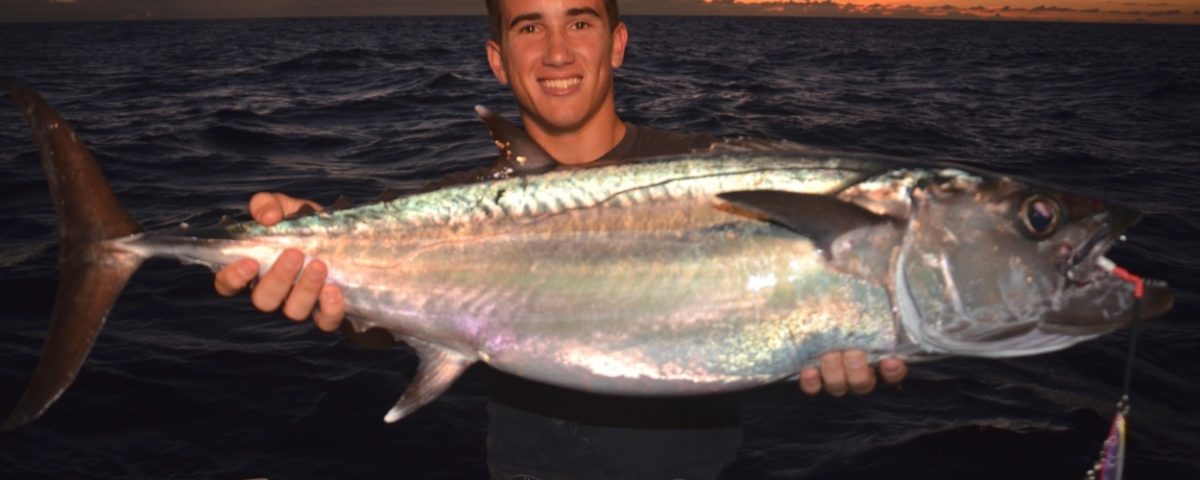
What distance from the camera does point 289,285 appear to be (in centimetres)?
290

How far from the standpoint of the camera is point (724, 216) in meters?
2.62

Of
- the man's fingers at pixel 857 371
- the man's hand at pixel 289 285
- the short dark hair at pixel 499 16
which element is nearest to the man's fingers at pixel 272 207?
the man's hand at pixel 289 285

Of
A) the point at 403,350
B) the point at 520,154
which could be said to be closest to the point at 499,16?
the point at 520,154

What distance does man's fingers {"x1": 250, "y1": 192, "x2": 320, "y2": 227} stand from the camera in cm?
294

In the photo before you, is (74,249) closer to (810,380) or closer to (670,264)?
(670,264)

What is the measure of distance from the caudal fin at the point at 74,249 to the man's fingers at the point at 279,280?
1.31 feet

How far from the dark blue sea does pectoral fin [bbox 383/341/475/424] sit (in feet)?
8.04

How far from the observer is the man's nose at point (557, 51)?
137 inches

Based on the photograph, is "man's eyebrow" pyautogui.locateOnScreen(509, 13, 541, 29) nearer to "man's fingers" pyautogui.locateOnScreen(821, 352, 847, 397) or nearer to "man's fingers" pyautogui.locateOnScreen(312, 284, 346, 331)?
"man's fingers" pyautogui.locateOnScreen(312, 284, 346, 331)

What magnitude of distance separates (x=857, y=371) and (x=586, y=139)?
1.58m

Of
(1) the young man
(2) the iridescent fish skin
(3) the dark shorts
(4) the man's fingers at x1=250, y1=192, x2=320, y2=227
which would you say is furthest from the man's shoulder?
(4) the man's fingers at x1=250, y1=192, x2=320, y2=227

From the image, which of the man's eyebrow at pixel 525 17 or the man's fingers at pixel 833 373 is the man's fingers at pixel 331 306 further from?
the man's fingers at pixel 833 373

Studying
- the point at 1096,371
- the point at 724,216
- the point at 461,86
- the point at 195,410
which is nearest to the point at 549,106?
the point at 724,216

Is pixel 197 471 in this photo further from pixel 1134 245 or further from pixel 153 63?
pixel 153 63
